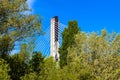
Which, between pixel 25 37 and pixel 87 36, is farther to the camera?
pixel 87 36

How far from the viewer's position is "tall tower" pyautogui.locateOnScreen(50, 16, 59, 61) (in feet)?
151

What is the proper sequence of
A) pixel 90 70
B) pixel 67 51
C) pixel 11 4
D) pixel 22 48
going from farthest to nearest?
pixel 67 51 < pixel 90 70 < pixel 22 48 < pixel 11 4

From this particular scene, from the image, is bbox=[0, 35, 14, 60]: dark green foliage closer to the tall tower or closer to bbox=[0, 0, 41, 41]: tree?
bbox=[0, 0, 41, 41]: tree

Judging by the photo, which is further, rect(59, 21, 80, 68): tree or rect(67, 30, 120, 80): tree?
rect(59, 21, 80, 68): tree

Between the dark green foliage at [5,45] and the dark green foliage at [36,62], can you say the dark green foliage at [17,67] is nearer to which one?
the dark green foliage at [36,62]

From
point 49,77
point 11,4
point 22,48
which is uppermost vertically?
point 11,4

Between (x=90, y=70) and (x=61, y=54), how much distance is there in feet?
22.9

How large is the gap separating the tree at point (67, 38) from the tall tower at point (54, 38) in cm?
60

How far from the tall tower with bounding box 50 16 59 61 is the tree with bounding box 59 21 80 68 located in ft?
1.96

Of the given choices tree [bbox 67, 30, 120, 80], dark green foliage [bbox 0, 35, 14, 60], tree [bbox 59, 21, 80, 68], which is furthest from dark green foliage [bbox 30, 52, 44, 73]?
dark green foliage [bbox 0, 35, 14, 60]

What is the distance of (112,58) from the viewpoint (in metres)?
40.7

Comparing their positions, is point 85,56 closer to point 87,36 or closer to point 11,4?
point 87,36

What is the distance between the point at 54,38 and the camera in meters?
46.8

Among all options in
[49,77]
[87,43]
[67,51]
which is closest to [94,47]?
[87,43]
